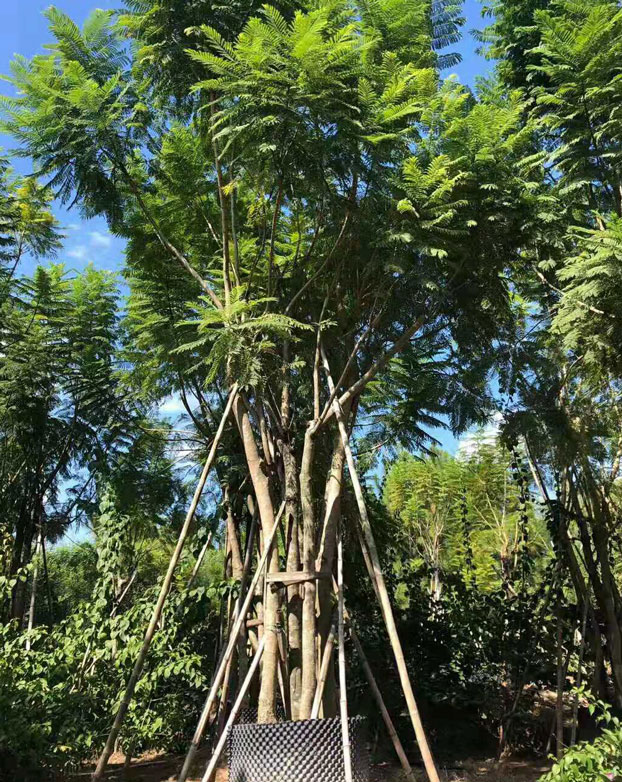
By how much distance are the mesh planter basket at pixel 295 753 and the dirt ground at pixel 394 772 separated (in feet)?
6.90

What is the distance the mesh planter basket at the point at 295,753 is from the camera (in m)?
4.91

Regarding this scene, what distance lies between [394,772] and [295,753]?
2791mm

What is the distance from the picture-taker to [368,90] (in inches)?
216

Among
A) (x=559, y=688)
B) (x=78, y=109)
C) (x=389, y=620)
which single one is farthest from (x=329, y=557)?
(x=78, y=109)

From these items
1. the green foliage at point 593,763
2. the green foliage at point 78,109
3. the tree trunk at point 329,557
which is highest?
the green foliage at point 78,109

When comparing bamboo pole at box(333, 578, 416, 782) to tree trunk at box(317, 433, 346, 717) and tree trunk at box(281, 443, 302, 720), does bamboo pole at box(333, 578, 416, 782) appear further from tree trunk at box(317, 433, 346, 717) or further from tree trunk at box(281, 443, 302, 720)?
tree trunk at box(281, 443, 302, 720)

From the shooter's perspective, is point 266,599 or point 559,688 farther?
point 559,688

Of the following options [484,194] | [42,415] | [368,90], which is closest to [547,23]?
[484,194]

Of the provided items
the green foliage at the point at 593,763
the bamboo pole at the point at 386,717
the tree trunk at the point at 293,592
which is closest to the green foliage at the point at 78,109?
the tree trunk at the point at 293,592

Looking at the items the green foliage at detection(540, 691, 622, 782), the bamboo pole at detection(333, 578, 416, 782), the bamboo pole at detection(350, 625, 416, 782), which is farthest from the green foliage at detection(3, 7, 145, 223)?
the green foliage at detection(540, 691, 622, 782)

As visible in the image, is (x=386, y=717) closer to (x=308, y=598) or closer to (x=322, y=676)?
(x=322, y=676)

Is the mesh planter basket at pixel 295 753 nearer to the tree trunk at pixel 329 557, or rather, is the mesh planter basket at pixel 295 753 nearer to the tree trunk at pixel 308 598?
the tree trunk at pixel 308 598

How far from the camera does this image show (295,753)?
492 cm

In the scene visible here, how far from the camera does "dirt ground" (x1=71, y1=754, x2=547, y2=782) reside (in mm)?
6867
